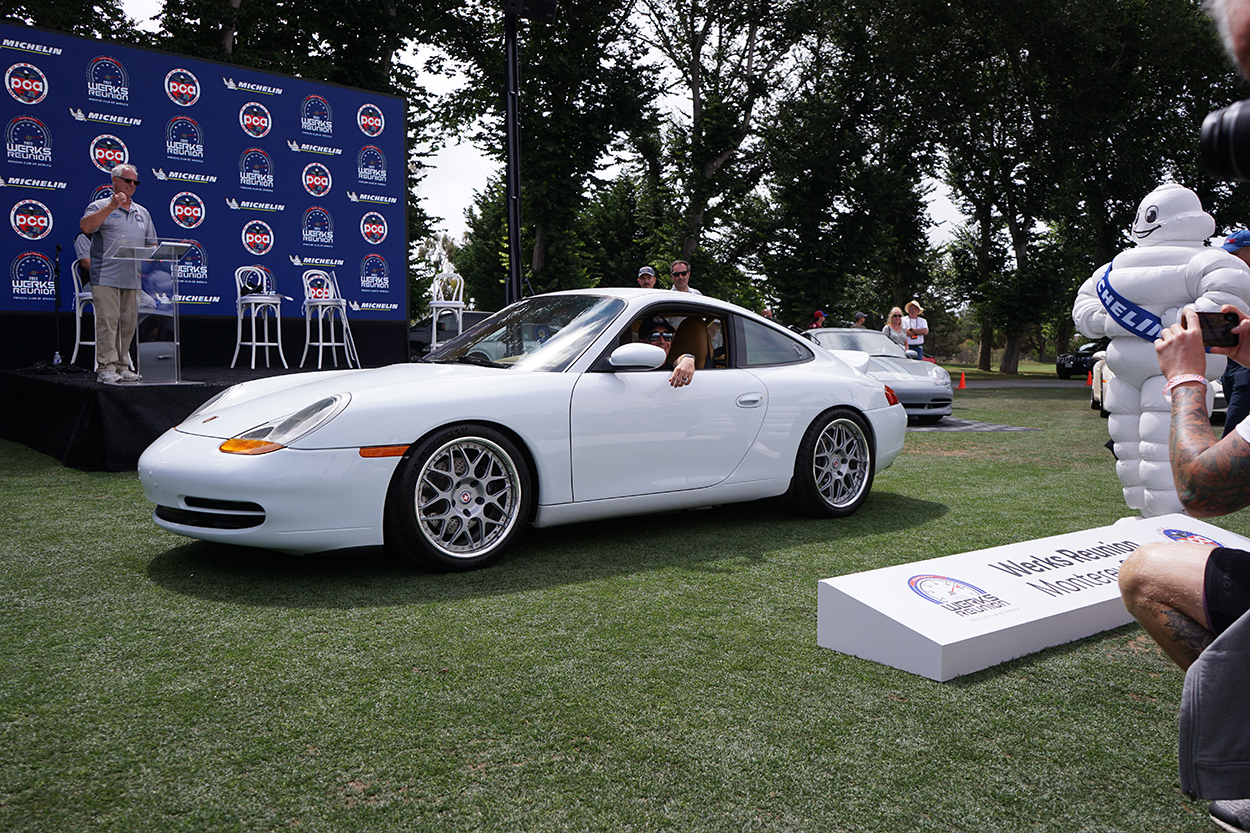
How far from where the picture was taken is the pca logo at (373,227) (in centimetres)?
1316

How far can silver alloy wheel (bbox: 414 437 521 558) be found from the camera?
399 cm

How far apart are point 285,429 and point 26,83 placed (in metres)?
9.38

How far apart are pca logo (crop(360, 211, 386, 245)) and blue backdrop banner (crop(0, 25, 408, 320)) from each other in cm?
2

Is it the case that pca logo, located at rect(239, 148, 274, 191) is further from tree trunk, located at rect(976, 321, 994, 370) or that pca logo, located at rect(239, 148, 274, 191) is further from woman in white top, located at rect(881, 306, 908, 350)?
tree trunk, located at rect(976, 321, 994, 370)

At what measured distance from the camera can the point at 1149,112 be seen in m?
28.6

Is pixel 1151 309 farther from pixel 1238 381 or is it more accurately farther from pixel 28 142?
pixel 28 142

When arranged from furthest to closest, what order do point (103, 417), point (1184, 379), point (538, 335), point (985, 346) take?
point (985, 346)
point (103, 417)
point (538, 335)
point (1184, 379)

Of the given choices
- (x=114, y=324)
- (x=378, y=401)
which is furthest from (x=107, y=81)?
(x=378, y=401)

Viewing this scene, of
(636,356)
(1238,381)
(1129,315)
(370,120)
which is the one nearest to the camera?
(636,356)

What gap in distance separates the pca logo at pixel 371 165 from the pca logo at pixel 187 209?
2360 millimetres

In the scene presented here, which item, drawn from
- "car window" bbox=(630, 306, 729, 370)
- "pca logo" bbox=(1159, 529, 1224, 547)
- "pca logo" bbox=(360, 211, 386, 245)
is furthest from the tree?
"pca logo" bbox=(1159, 529, 1224, 547)

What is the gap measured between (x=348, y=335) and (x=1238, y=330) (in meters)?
11.7

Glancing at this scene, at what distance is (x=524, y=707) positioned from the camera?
2.58 metres

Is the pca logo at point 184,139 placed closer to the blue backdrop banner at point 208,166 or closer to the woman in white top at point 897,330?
the blue backdrop banner at point 208,166
